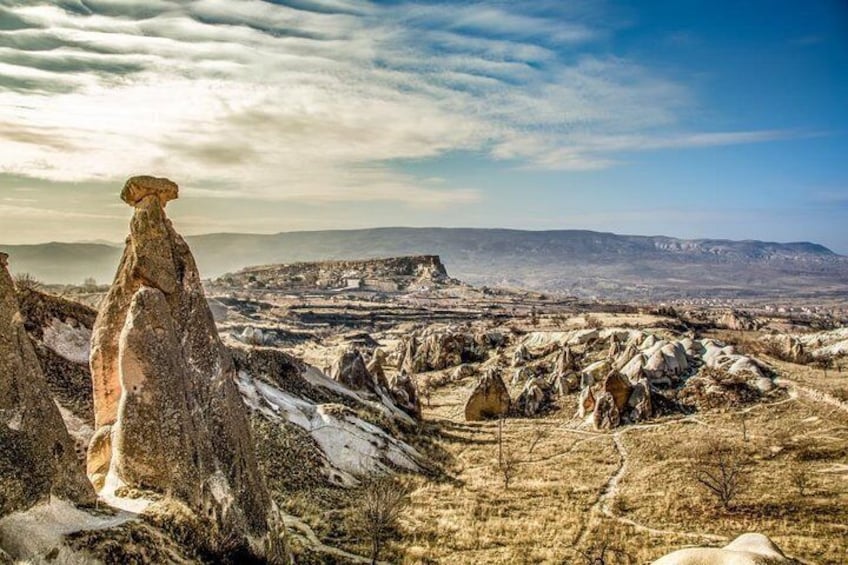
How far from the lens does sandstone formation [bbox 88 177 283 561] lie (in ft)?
41.2

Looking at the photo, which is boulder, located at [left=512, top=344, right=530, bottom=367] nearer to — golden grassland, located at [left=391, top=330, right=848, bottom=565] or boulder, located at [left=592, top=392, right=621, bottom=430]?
golden grassland, located at [left=391, top=330, right=848, bottom=565]

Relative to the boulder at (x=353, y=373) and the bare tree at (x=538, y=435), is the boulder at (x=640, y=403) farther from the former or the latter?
the boulder at (x=353, y=373)

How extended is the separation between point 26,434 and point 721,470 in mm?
31531

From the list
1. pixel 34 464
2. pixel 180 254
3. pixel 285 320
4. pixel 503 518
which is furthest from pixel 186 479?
pixel 285 320

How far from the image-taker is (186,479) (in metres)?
12.6

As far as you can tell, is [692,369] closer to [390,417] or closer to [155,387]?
[390,417]

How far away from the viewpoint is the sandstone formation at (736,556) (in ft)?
32.5

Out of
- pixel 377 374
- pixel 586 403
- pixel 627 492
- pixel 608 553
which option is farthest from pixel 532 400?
pixel 608 553

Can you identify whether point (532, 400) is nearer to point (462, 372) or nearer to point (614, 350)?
point (614, 350)

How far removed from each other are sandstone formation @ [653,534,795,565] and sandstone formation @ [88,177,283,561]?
856 cm

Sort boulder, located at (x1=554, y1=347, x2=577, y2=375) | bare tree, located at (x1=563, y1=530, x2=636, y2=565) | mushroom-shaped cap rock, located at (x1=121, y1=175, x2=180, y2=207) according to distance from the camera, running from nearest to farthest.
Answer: mushroom-shaped cap rock, located at (x1=121, y1=175, x2=180, y2=207) → bare tree, located at (x1=563, y1=530, x2=636, y2=565) → boulder, located at (x1=554, y1=347, x2=577, y2=375)

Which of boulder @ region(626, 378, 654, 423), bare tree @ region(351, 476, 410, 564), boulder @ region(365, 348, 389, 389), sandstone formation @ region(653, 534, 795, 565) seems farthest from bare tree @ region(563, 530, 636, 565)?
boulder @ region(626, 378, 654, 423)

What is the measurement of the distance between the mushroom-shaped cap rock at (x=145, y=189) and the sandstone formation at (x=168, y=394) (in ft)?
0.08

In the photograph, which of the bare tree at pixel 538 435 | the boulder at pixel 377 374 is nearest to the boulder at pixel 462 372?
the boulder at pixel 377 374
